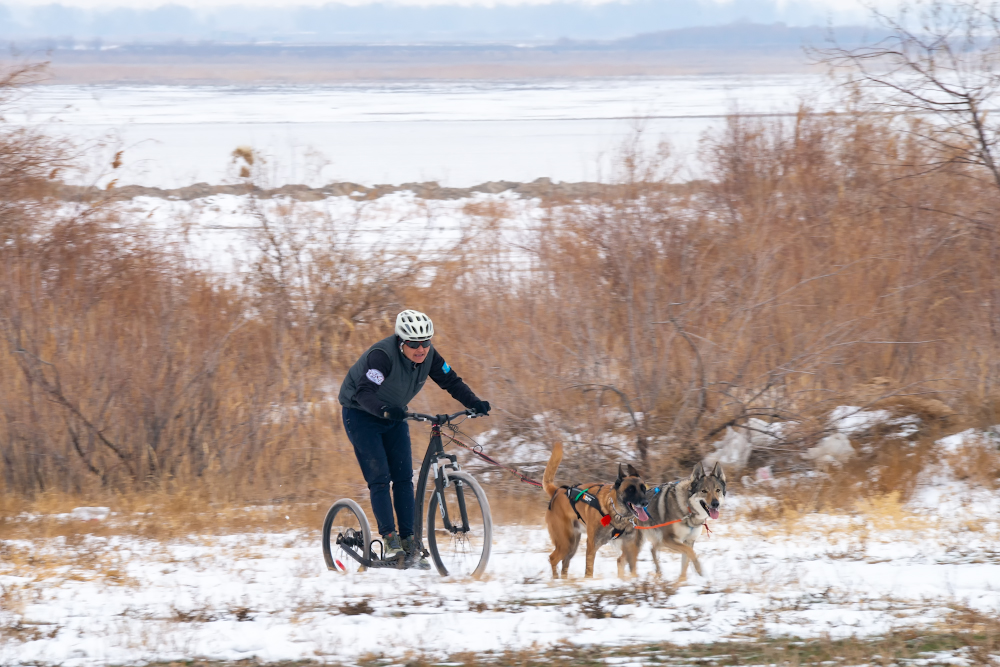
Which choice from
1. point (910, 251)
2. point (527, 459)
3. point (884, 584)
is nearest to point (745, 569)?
point (884, 584)

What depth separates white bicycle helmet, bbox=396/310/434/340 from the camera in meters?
6.56

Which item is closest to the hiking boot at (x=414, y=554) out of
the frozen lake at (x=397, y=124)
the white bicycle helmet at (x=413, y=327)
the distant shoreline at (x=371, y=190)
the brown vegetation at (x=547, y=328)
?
the white bicycle helmet at (x=413, y=327)

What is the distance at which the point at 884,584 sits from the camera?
6785 millimetres

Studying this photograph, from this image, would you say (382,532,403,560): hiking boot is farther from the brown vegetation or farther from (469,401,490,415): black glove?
the brown vegetation

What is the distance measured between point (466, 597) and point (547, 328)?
5.55 m

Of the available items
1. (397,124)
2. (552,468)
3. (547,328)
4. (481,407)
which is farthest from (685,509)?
(397,124)

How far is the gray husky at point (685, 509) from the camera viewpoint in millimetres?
6871

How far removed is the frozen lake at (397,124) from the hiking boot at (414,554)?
9.34m

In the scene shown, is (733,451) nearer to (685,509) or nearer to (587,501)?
(685,509)

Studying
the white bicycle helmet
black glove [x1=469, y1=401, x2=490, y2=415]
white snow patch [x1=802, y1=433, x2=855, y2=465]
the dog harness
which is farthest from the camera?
white snow patch [x1=802, y1=433, x2=855, y2=465]

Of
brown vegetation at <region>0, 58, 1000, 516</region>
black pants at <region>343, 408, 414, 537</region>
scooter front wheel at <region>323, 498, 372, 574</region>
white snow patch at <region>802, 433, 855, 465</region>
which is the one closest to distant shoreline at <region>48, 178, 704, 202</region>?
brown vegetation at <region>0, 58, 1000, 516</region>

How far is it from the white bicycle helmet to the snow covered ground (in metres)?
1.76

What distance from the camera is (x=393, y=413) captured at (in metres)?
6.72

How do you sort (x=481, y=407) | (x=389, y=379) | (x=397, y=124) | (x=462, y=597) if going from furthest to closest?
1. (x=397, y=124)
2. (x=481, y=407)
3. (x=389, y=379)
4. (x=462, y=597)
